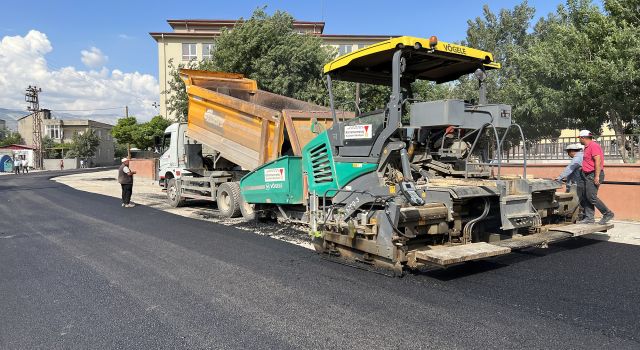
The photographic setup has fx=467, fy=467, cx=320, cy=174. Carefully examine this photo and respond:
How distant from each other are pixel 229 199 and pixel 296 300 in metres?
6.32

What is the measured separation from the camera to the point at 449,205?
508 cm

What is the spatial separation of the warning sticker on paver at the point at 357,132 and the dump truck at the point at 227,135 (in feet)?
8.23

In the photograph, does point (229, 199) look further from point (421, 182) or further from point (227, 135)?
point (421, 182)

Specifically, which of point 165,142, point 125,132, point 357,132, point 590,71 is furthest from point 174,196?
point 125,132

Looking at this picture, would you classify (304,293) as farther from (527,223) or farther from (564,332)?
(527,223)

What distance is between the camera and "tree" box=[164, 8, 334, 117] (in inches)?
684

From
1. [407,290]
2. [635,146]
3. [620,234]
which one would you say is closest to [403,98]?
[407,290]

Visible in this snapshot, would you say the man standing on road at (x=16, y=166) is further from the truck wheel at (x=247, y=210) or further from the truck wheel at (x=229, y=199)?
the truck wheel at (x=247, y=210)

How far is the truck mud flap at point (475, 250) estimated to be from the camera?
448cm

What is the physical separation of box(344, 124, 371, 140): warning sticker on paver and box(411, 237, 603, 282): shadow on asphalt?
1799mm

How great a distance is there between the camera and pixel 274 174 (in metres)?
8.65

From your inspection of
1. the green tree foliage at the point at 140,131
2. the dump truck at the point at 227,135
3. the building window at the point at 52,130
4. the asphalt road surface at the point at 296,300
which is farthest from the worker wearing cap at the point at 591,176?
the building window at the point at 52,130

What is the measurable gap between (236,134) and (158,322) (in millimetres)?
6742

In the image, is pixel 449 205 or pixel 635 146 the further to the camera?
pixel 635 146
